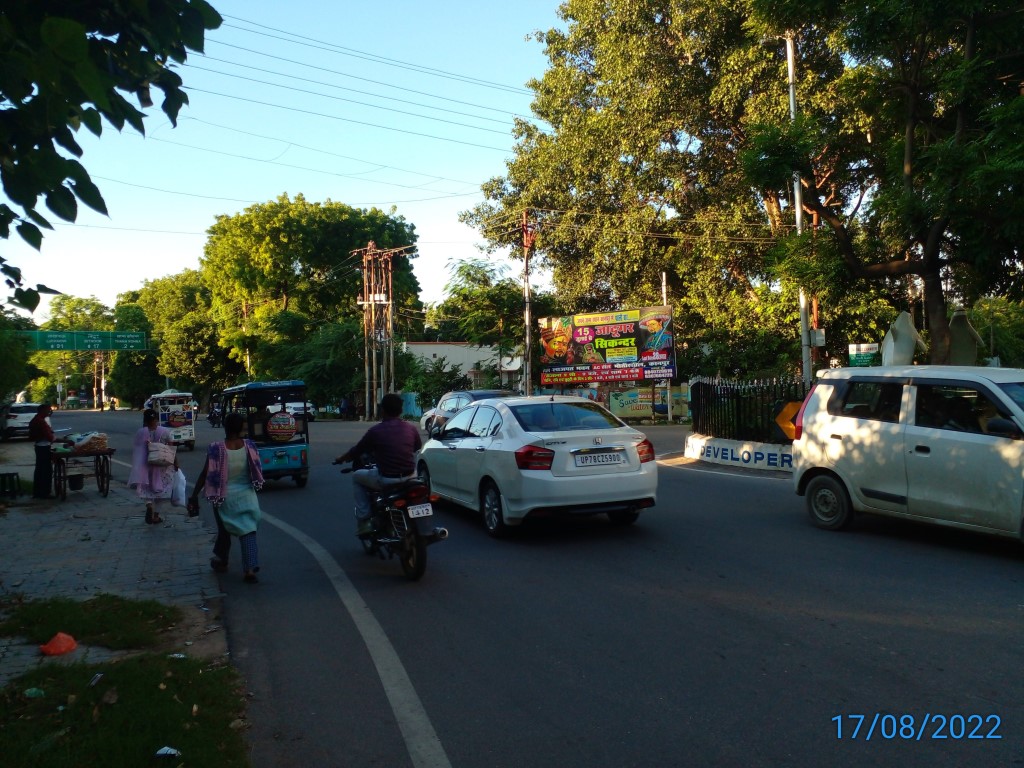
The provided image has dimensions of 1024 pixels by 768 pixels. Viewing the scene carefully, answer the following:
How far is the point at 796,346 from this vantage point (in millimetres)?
30234

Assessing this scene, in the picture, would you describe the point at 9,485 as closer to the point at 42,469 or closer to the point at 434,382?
the point at 42,469

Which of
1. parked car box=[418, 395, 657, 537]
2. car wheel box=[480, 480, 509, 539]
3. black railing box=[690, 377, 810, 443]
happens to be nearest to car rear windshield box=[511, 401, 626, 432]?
parked car box=[418, 395, 657, 537]

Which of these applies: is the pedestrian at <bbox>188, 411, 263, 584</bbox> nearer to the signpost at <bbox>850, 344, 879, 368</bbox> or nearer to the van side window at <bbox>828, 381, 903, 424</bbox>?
the van side window at <bbox>828, 381, 903, 424</bbox>

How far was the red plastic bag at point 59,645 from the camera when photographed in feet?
18.3

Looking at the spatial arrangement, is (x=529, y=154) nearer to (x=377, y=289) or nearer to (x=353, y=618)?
(x=377, y=289)

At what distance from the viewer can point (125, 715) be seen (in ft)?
14.0

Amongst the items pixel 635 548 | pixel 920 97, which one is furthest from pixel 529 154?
pixel 635 548

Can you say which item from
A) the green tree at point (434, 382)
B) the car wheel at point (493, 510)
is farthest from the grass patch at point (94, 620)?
the green tree at point (434, 382)

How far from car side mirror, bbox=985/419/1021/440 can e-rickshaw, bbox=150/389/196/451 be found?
23.3 meters

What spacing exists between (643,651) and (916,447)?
4.42 meters

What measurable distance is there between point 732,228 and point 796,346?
16.9ft

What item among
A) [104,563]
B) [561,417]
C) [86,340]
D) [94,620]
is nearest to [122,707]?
[94,620]

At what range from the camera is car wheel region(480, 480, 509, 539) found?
30.1 ft

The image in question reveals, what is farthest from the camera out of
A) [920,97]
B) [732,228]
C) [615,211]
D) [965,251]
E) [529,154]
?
[529,154]
